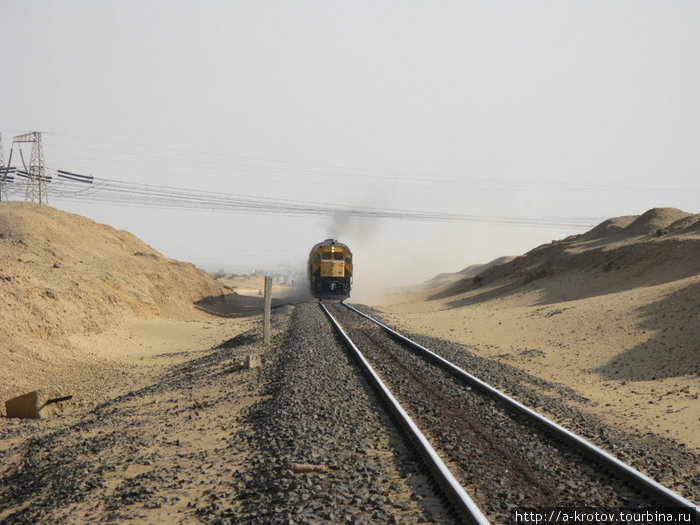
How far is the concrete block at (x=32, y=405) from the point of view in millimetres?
13672

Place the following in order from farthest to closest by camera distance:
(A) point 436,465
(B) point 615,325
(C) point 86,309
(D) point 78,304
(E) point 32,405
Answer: (C) point 86,309, (D) point 78,304, (B) point 615,325, (E) point 32,405, (A) point 436,465

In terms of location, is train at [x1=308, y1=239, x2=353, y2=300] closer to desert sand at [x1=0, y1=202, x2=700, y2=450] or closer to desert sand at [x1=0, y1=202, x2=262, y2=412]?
desert sand at [x1=0, y1=202, x2=700, y2=450]

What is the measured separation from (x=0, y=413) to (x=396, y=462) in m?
11.6

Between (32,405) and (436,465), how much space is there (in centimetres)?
1106

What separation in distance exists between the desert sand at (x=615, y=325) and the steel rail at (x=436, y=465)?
4440 mm

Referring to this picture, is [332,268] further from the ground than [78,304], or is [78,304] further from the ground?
[332,268]

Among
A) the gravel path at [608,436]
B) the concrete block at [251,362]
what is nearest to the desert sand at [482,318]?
the gravel path at [608,436]

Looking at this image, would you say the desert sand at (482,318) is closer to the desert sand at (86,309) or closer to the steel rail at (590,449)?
the desert sand at (86,309)

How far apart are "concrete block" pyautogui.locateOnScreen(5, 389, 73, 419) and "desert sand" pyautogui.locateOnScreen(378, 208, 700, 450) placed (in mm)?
13008

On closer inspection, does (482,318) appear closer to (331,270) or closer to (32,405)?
(331,270)

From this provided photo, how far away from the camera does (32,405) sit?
13.7 m

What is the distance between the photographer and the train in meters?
45.0

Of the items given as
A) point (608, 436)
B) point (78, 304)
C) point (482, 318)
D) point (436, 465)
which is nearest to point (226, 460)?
point (436, 465)

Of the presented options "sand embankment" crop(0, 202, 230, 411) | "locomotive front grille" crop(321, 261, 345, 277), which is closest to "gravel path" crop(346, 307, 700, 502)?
"sand embankment" crop(0, 202, 230, 411)
